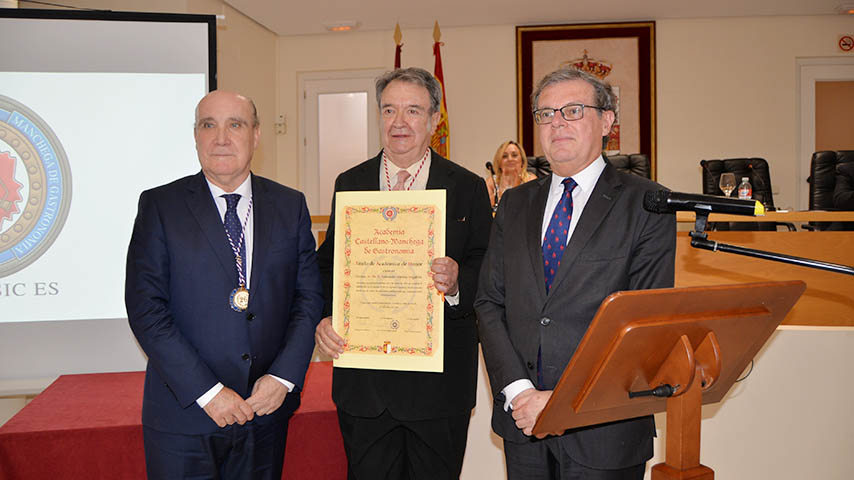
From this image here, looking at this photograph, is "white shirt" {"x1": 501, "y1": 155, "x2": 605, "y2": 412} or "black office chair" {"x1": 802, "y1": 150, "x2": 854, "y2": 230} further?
"black office chair" {"x1": 802, "y1": 150, "x2": 854, "y2": 230}

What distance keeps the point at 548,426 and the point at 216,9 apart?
645 cm

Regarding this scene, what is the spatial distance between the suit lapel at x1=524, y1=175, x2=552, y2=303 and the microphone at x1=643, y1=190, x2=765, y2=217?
12.3 inches

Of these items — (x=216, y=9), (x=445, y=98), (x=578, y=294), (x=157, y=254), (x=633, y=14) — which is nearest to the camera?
(x=578, y=294)

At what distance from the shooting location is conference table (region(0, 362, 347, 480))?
2.35 m

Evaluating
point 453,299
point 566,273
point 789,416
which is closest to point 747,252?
point 566,273

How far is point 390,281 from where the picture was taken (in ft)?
5.77

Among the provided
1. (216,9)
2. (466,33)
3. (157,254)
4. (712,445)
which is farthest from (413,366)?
(466,33)

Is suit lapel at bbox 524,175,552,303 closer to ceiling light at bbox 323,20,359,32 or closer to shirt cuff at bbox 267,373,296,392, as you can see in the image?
shirt cuff at bbox 267,373,296,392

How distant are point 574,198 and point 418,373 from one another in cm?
67

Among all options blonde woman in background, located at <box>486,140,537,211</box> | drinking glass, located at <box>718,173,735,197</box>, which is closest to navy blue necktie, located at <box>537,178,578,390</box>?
drinking glass, located at <box>718,173,735,197</box>

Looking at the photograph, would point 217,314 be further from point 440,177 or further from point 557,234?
point 557,234

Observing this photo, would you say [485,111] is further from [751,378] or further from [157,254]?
[157,254]

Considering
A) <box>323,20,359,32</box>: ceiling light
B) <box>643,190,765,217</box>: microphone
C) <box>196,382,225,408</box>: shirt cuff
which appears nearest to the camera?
<box>643,190,765,217</box>: microphone

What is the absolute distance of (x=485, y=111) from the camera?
760cm
